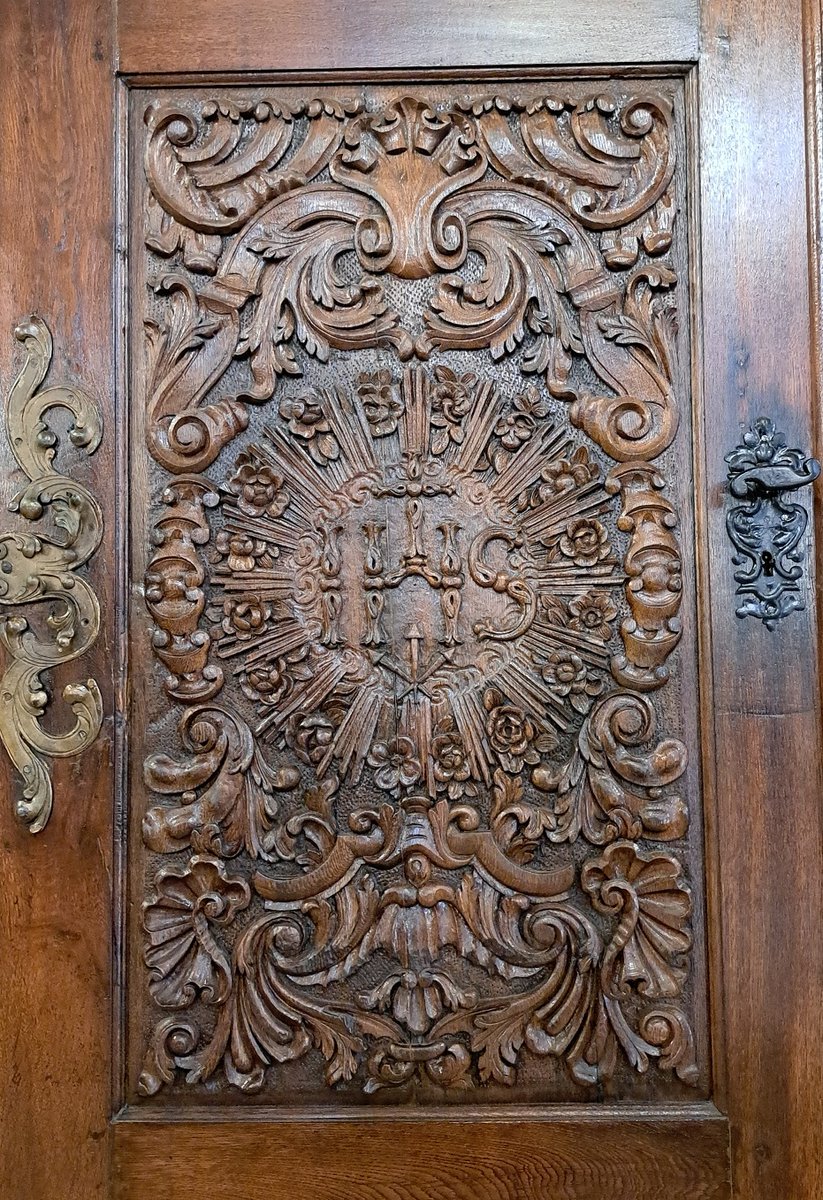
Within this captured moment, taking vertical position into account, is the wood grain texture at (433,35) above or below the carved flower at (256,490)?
above

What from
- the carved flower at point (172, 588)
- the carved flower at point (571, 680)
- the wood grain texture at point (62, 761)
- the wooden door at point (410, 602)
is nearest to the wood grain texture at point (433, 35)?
the wooden door at point (410, 602)

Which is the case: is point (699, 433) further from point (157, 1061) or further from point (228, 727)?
point (157, 1061)

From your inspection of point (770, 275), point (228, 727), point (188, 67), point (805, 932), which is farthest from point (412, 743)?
point (188, 67)

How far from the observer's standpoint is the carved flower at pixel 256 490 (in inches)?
46.3

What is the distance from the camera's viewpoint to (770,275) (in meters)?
1.18

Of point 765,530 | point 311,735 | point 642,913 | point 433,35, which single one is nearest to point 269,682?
point 311,735

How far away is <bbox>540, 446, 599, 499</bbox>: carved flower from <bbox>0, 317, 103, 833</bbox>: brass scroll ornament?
0.53m

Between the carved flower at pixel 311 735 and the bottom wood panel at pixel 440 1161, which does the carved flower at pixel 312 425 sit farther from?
the bottom wood panel at pixel 440 1161

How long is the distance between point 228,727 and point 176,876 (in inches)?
7.1

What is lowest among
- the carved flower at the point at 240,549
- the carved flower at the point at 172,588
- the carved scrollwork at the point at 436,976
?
the carved scrollwork at the point at 436,976

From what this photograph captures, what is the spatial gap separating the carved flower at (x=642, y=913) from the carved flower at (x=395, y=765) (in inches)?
9.0

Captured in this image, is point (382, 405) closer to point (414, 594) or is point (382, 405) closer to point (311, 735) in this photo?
point (414, 594)

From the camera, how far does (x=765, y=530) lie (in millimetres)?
1156

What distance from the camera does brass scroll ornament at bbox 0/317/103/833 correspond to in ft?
3.78
